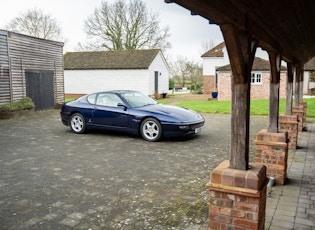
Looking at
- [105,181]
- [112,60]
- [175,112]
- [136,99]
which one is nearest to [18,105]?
[136,99]

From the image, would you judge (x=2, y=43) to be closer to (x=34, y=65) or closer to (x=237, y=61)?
(x=34, y=65)

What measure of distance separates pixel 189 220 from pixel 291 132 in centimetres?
471

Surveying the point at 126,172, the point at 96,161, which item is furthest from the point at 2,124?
the point at 126,172

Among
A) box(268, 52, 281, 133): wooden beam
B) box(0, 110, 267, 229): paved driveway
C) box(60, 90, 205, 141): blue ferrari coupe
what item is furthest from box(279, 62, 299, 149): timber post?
box(268, 52, 281, 133): wooden beam

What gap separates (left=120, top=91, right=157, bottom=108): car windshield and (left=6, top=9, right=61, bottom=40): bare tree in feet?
97.0

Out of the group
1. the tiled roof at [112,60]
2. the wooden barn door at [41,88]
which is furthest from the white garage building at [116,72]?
the wooden barn door at [41,88]

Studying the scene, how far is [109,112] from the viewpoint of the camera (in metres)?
8.49

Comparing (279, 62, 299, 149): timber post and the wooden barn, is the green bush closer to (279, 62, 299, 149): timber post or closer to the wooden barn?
the wooden barn

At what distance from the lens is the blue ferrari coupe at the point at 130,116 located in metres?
7.82

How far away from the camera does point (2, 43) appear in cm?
1408

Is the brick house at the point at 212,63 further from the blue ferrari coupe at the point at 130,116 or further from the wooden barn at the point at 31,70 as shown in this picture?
the blue ferrari coupe at the point at 130,116

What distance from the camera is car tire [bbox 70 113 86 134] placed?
9.11 meters

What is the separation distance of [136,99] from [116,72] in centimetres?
1758

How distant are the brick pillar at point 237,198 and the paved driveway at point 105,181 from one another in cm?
51
